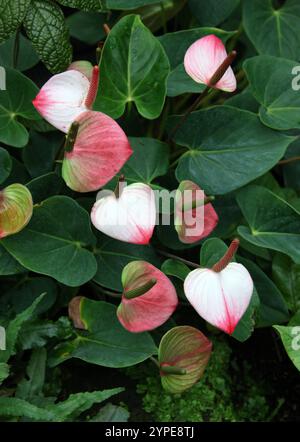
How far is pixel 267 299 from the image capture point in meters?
1.08

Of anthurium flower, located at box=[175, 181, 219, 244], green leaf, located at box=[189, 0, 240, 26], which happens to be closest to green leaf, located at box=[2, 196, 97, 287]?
anthurium flower, located at box=[175, 181, 219, 244]

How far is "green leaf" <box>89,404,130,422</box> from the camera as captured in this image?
1006 mm

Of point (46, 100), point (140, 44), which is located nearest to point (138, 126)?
point (140, 44)

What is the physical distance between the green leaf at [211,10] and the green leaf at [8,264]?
0.58 metres

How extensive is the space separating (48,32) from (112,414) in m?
0.61

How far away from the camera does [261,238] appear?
1020mm

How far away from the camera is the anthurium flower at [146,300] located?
89 centimetres

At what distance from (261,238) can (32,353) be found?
41 centimetres

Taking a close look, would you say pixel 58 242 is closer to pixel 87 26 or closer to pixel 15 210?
pixel 15 210

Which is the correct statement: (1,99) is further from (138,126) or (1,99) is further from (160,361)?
(160,361)

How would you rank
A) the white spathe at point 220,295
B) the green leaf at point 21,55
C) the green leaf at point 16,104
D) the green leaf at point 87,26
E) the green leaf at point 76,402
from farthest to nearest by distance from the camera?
1. the green leaf at point 87,26
2. the green leaf at point 21,55
3. the green leaf at point 16,104
4. the green leaf at point 76,402
5. the white spathe at point 220,295

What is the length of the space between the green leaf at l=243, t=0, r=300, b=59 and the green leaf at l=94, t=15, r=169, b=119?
0.27 meters

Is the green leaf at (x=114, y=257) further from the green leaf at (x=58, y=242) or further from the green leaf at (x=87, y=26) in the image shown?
the green leaf at (x=87, y=26)

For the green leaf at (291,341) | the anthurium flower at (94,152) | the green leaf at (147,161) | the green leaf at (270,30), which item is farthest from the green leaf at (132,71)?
the green leaf at (291,341)
